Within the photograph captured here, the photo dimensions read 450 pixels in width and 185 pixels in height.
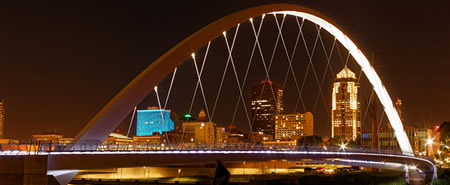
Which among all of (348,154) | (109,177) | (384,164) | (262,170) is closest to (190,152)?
(348,154)

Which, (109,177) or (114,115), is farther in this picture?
(109,177)

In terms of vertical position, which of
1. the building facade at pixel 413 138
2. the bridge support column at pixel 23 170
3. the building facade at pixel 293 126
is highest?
the building facade at pixel 293 126

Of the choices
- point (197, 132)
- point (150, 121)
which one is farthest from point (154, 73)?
point (150, 121)

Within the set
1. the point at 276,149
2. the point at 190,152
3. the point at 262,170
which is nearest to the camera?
the point at 190,152

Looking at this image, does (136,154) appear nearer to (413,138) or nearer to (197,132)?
(197,132)

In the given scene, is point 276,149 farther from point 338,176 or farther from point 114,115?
point 338,176

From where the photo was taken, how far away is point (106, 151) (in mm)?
23359

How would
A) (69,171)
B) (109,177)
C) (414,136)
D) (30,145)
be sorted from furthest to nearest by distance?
(414,136) → (109,177) → (69,171) → (30,145)

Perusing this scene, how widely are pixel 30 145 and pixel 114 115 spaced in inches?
217

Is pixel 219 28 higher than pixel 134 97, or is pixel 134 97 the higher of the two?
pixel 219 28

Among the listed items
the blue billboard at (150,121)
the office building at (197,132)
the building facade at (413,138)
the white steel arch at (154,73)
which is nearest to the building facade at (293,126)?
the blue billboard at (150,121)

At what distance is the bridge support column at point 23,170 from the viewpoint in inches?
808

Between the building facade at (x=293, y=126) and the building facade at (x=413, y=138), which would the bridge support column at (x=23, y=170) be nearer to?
the building facade at (x=413, y=138)

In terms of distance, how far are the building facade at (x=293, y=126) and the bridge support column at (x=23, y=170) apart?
486 ft
